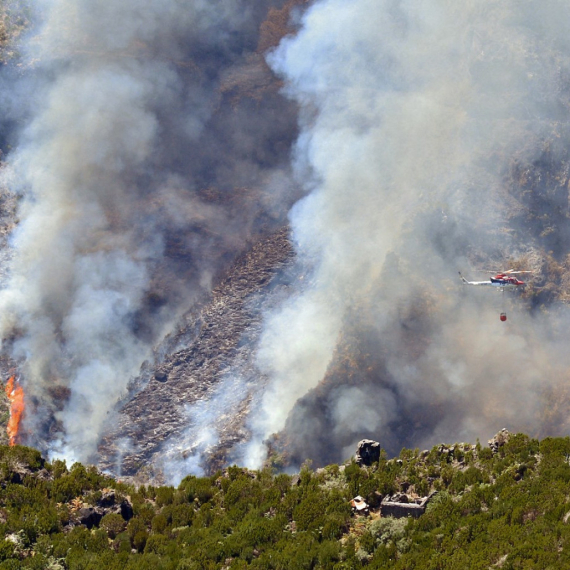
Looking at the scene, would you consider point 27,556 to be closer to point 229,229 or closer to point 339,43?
point 229,229

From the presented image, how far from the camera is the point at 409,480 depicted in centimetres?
5119


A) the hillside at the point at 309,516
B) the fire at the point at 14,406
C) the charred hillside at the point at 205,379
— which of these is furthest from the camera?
the fire at the point at 14,406

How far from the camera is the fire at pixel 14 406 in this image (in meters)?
74.0

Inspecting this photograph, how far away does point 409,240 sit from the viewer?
8306cm

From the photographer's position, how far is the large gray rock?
179 feet

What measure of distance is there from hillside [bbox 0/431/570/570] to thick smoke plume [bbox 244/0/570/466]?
1931 centimetres

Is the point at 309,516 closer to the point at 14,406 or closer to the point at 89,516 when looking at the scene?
the point at 89,516

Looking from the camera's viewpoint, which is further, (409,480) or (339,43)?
(339,43)

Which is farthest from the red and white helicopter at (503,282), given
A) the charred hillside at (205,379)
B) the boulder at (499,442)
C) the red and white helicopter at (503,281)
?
the boulder at (499,442)

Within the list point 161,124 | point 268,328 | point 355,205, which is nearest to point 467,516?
point 268,328

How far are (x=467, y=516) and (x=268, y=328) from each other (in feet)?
120

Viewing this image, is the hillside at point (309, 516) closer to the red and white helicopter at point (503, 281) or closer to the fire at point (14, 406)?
the fire at point (14, 406)

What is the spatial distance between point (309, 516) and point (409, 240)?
38.9 m

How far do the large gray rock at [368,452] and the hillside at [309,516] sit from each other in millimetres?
705
